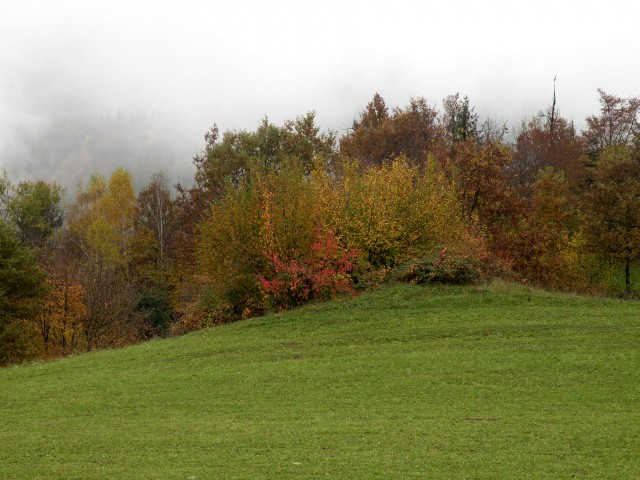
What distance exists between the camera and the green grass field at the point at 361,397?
10070 mm

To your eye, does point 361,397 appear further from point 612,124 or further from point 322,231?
point 612,124

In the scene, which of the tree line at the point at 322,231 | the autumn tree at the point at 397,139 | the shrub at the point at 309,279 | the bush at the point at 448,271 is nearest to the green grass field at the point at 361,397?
the bush at the point at 448,271

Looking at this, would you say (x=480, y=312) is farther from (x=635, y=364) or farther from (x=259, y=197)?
(x=259, y=197)

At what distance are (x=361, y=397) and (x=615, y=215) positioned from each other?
28013 millimetres

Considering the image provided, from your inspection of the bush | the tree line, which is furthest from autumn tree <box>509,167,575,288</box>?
the bush

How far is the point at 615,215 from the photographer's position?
120 ft

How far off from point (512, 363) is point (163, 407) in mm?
9121

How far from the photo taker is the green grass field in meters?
10.1

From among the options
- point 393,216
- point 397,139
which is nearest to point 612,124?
point 397,139

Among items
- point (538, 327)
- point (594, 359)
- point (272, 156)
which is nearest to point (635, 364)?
point (594, 359)

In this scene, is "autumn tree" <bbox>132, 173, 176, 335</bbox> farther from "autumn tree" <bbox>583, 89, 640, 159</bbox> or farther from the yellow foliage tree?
"autumn tree" <bbox>583, 89, 640, 159</bbox>

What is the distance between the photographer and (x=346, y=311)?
24.0 meters

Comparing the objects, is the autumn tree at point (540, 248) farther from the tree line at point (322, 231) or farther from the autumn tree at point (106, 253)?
the autumn tree at point (106, 253)

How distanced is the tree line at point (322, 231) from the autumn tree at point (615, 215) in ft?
0.31
